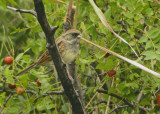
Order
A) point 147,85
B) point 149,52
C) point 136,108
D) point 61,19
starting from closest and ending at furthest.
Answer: point 149,52 < point 147,85 < point 136,108 < point 61,19

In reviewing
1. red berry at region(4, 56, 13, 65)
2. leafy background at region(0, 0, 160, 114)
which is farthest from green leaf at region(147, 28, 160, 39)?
red berry at region(4, 56, 13, 65)

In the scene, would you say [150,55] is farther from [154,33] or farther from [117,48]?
[117,48]

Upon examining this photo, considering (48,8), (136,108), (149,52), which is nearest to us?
(149,52)

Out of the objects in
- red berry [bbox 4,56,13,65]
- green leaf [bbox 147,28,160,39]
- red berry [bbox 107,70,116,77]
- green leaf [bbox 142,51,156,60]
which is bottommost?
red berry [bbox 107,70,116,77]

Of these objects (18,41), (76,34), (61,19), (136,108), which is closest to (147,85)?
(136,108)

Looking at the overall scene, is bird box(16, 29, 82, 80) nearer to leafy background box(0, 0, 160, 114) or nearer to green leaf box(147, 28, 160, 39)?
leafy background box(0, 0, 160, 114)

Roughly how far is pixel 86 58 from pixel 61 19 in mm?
822

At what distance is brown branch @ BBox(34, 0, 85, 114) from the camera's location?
1.91m

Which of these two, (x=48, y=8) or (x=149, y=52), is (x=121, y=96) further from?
(x=48, y=8)

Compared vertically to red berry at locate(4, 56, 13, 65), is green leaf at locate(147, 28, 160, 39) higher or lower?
lower

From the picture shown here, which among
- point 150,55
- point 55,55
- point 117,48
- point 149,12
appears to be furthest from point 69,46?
point 55,55

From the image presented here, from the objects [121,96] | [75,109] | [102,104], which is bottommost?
[102,104]

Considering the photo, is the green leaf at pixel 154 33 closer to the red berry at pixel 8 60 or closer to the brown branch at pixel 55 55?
the brown branch at pixel 55 55

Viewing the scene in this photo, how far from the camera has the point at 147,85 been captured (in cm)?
299
